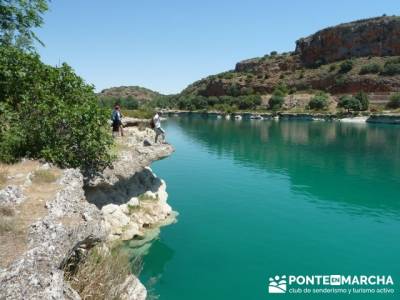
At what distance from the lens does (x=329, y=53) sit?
18100cm

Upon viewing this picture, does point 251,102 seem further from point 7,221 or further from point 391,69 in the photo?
point 7,221

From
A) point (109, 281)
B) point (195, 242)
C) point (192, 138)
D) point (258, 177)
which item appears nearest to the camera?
point (109, 281)

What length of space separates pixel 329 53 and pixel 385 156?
140 meters

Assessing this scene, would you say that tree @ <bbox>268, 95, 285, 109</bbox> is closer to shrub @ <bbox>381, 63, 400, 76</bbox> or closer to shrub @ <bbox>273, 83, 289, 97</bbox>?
shrub @ <bbox>273, 83, 289, 97</bbox>

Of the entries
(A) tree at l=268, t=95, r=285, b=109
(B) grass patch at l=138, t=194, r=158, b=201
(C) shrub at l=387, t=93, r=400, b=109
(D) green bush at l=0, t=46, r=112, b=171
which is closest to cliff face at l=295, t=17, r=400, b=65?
(A) tree at l=268, t=95, r=285, b=109

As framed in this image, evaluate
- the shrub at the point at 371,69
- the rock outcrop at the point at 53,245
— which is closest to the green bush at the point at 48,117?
the rock outcrop at the point at 53,245

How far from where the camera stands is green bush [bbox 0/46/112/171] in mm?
16375

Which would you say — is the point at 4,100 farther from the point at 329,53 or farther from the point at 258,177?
the point at 329,53

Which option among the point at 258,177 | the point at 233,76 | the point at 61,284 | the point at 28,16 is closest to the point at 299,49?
the point at 233,76

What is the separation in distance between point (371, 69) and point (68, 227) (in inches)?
6250

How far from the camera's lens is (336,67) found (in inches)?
6447

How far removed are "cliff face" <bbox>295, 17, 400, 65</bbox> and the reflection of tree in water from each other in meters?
100

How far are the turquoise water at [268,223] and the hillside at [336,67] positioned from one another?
339 feet

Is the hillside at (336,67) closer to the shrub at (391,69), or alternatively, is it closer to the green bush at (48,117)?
the shrub at (391,69)
